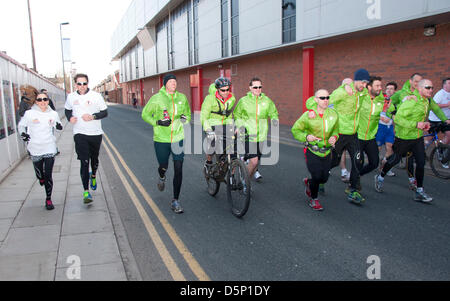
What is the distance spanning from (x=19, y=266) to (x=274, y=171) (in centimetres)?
575

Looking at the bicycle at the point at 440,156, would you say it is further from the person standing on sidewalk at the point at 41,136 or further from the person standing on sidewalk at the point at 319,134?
the person standing on sidewalk at the point at 41,136

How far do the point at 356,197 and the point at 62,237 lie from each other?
4300 millimetres

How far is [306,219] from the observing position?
5.22 m

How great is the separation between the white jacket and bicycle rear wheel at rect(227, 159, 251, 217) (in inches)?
113

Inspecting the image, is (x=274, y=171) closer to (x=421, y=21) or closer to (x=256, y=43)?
(x=421, y=21)

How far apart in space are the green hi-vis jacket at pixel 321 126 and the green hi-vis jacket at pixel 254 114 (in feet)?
3.18

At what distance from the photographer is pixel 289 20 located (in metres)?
16.9

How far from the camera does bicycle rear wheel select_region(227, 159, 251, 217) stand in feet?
16.5

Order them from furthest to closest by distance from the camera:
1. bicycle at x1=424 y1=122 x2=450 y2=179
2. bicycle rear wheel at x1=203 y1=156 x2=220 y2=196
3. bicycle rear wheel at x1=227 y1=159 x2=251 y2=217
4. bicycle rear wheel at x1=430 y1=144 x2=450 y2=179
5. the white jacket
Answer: bicycle rear wheel at x1=430 y1=144 x2=450 y2=179 < bicycle at x1=424 y1=122 x2=450 y2=179 < bicycle rear wheel at x1=203 y1=156 x2=220 y2=196 < the white jacket < bicycle rear wheel at x1=227 y1=159 x2=251 y2=217

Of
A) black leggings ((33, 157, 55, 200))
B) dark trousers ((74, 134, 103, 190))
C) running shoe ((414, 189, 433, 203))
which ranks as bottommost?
running shoe ((414, 189, 433, 203))

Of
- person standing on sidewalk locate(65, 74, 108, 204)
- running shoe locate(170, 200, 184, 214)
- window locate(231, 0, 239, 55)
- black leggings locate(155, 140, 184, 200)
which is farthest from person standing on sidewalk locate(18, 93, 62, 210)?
window locate(231, 0, 239, 55)

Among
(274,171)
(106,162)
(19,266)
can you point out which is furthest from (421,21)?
(19,266)

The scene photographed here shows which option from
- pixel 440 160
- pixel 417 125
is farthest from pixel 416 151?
pixel 440 160

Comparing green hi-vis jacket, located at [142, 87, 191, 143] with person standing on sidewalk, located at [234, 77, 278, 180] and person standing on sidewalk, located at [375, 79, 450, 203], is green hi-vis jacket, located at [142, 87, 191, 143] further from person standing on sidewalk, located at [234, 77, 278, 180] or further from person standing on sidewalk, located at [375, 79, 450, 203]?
person standing on sidewalk, located at [375, 79, 450, 203]
